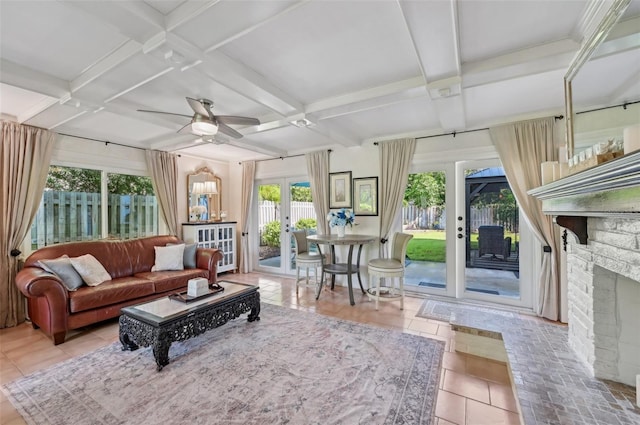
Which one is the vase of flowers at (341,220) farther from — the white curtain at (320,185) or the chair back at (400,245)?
the chair back at (400,245)

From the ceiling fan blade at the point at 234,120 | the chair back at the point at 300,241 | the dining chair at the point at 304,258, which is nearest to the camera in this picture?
the ceiling fan blade at the point at 234,120

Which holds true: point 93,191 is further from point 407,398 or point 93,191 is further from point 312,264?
point 407,398

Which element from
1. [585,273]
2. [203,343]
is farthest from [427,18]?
[203,343]

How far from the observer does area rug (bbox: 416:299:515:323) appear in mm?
3246

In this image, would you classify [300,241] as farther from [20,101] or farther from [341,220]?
[20,101]

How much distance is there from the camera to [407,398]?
188 cm

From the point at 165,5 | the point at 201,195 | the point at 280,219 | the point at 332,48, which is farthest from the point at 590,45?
the point at 201,195

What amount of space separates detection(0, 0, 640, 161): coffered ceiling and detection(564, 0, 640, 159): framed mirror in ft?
0.15

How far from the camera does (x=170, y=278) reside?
363cm

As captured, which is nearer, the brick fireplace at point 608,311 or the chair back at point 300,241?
the brick fireplace at point 608,311

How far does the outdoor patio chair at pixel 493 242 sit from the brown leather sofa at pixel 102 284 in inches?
153

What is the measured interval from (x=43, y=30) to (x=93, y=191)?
2943 millimetres

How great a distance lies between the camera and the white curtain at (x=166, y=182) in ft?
15.4

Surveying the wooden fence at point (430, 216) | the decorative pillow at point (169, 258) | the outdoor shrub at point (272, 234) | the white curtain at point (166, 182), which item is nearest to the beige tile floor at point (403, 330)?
the decorative pillow at point (169, 258)
